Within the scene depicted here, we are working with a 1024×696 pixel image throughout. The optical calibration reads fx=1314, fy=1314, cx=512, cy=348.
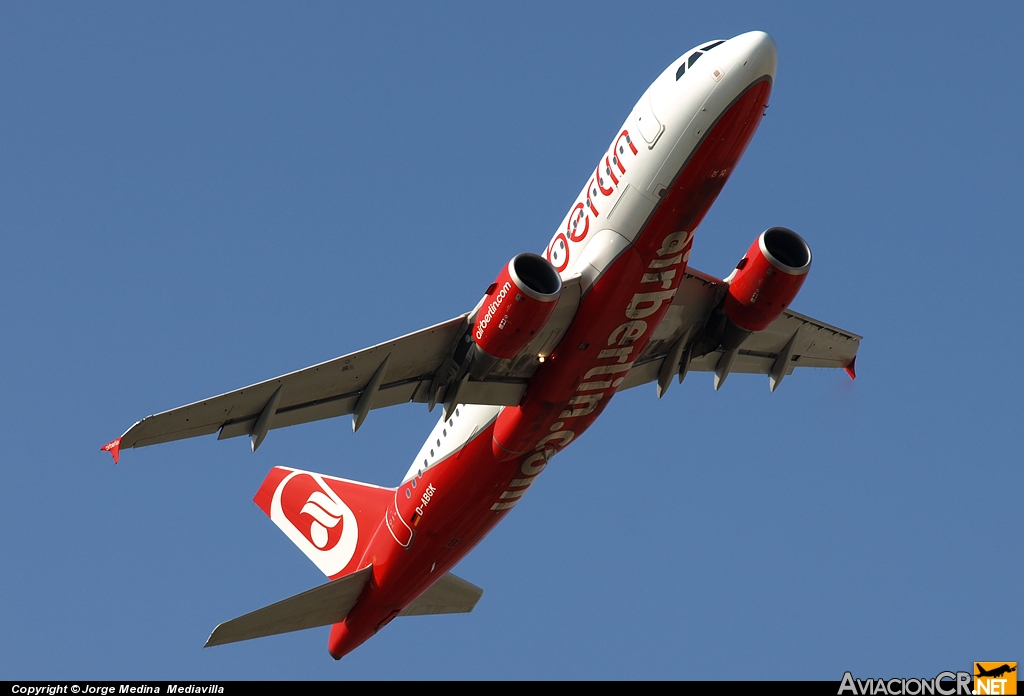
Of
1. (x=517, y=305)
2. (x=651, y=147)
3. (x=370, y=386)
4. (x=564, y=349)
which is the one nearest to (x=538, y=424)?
(x=564, y=349)

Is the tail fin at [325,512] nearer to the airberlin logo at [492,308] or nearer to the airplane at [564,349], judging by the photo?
the airplane at [564,349]

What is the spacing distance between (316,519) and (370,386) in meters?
10.1

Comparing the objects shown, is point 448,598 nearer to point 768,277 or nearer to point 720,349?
point 720,349

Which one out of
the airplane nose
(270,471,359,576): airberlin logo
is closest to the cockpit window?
the airplane nose

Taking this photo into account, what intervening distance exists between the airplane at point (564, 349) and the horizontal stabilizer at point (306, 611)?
39mm

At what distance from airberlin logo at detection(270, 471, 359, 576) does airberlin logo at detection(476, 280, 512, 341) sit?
35.9ft

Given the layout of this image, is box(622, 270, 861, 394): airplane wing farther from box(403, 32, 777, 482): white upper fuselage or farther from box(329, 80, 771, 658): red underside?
box(403, 32, 777, 482): white upper fuselage

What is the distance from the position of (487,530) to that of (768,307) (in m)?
8.43

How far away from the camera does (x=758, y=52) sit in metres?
24.9

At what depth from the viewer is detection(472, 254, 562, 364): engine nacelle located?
25297 mm

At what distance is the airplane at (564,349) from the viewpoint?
25500 mm

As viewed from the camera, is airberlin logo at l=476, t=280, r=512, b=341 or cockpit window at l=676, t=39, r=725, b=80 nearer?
airberlin logo at l=476, t=280, r=512, b=341

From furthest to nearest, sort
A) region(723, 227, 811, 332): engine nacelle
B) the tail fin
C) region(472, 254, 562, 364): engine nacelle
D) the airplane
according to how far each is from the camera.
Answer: the tail fin → region(723, 227, 811, 332): engine nacelle → the airplane → region(472, 254, 562, 364): engine nacelle

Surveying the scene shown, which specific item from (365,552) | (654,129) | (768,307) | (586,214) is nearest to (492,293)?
(586,214)
